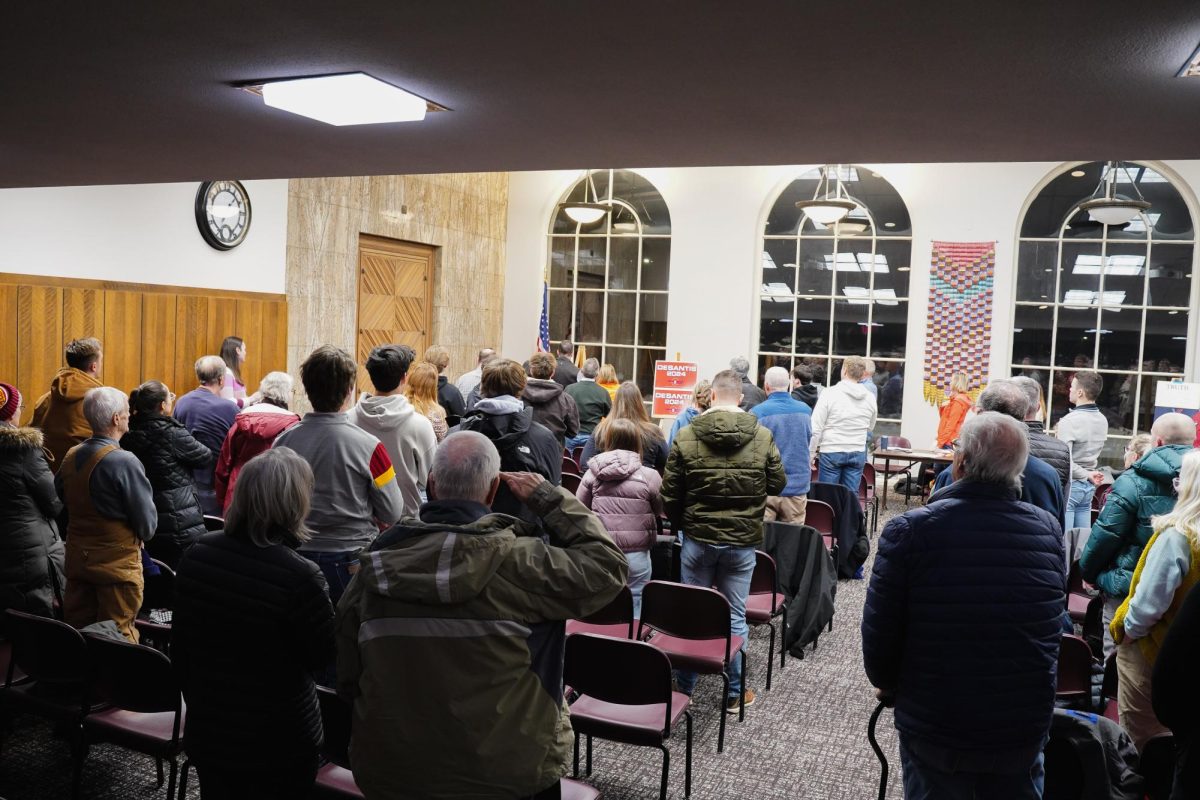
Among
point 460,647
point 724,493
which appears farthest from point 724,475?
point 460,647

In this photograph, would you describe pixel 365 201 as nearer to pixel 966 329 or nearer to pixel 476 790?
pixel 966 329

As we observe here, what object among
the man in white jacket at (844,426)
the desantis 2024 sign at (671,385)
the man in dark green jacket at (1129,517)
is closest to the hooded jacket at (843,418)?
the man in white jacket at (844,426)

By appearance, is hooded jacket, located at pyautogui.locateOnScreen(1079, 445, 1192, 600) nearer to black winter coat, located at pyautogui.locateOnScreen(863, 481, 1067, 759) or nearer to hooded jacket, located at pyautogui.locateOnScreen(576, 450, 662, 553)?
black winter coat, located at pyautogui.locateOnScreen(863, 481, 1067, 759)

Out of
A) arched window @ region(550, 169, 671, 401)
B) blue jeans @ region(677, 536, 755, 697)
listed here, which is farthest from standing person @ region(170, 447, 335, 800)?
arched window @ region(550, 169, 671, 401)

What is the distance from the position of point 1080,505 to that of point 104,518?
19.9 feet

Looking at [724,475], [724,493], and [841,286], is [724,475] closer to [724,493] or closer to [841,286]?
[724,493]

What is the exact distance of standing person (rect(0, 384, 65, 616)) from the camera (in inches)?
156

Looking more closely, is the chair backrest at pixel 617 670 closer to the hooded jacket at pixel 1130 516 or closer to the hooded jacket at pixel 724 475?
the hooded jacket at pixel 724 475

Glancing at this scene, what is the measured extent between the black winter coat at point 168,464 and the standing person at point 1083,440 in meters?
5.58

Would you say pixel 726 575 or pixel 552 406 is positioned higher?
pixel 552 406

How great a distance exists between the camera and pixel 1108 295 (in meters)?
11.8

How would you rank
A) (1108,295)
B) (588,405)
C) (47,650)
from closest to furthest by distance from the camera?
(47,650), (588,405), (1108,295)

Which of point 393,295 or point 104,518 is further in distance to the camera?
point 393,295

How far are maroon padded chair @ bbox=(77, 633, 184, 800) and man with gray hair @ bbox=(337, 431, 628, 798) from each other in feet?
4.04
